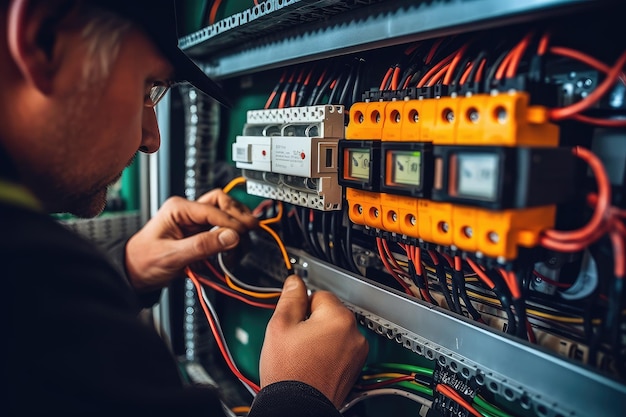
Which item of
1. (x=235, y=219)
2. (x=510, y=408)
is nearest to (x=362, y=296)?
(x=510, y=408)

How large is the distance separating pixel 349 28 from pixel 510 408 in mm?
722

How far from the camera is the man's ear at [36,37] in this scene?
0.49m

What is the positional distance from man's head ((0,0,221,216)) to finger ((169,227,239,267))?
423 mm

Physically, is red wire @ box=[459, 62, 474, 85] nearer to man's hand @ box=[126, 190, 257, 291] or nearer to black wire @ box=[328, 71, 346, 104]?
black wire @ box=[328, 71, 346, 104]

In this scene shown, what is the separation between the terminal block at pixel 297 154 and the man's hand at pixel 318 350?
22 centimetres

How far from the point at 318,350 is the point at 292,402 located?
12cm

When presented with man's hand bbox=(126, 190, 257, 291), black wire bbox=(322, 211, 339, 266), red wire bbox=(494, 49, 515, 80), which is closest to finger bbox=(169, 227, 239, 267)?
man's hand bbox=(126, 190, 257, 291)

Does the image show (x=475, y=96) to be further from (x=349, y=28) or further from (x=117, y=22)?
(x=117, y=22)

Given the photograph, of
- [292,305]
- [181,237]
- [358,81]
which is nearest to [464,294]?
[292,305]

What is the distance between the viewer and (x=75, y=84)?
58 cm

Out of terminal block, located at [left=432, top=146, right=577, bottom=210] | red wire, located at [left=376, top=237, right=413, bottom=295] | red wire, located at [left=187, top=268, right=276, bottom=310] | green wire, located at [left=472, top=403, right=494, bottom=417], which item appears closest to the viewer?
terminal block, located at [left=432, top=146, right=577, bottom=210]

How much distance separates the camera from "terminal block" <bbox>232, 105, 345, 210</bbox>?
0.89 metres

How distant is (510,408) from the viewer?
80 cm

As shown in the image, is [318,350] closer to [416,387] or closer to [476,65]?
[416,387]
